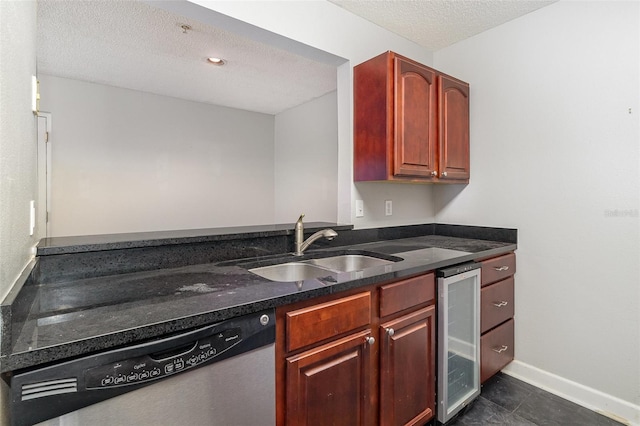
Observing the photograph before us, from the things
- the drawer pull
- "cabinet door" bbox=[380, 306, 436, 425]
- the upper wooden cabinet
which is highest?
the upper wooden cabinet

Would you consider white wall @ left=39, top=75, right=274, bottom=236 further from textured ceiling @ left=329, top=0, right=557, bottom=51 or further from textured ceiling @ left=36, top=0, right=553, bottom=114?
textured ceiling @ left=329, top=0, right=557, bottom=51

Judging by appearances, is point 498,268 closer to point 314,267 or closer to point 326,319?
point 314,267

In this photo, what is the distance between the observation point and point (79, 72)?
3.04 m

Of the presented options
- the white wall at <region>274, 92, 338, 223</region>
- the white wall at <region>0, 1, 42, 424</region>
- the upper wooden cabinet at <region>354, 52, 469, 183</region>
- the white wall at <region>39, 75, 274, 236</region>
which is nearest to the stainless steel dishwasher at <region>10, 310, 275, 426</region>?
the white wall at <region>0, 1, 42, 424</region>

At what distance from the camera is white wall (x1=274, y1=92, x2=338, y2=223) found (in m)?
3.67

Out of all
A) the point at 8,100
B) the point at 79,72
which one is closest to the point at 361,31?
the point at 8,100

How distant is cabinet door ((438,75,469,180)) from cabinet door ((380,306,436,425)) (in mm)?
1098

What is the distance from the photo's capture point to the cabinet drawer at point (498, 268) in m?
1.93

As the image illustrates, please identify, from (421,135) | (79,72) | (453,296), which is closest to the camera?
(453,296)

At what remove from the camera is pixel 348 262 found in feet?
6.38

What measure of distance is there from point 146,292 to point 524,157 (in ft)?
7.74

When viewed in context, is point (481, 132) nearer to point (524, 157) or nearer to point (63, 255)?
point (524, 157)

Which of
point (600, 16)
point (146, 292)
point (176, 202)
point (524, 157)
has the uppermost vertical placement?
point (600, 16)

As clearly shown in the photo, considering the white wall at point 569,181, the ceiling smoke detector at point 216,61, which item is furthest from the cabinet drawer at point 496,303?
the ceiling smoke detector at point 216,61
